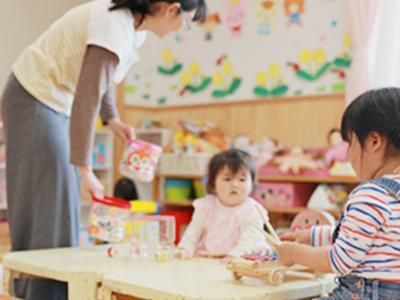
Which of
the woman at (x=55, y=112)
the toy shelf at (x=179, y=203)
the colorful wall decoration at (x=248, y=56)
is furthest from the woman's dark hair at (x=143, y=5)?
the toy shelf at (x=179, y=203)

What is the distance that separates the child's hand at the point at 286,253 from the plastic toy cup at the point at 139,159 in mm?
729

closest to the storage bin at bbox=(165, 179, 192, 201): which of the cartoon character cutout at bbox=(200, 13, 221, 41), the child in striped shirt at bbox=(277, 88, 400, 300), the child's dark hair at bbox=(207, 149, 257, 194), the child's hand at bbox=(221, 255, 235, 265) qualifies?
the cartoon character cutout at bbox=(200, 13, 221, 41)

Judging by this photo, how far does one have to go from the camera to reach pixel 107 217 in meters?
1.70

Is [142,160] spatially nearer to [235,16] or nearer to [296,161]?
[296,161]

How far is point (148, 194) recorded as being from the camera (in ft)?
14.2

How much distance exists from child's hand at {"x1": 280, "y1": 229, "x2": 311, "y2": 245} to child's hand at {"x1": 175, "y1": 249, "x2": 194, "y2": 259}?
1.10 feet

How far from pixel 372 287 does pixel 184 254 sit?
647 millimetres

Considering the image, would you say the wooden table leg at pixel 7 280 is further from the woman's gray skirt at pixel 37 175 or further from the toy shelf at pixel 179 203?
the toy shelf at pixel 179 203

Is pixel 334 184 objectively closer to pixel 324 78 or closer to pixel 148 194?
pixel 324 78

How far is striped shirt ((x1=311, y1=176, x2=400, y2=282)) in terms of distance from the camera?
101cm

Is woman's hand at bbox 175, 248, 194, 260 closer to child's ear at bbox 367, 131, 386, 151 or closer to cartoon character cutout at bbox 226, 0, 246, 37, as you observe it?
child's ear at bbox 367, 131, 386, 151

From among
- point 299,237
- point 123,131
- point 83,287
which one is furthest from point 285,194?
point 83,287

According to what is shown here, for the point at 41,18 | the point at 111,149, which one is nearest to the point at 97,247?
the point at 41,18

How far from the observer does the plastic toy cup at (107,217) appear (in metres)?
1.69
